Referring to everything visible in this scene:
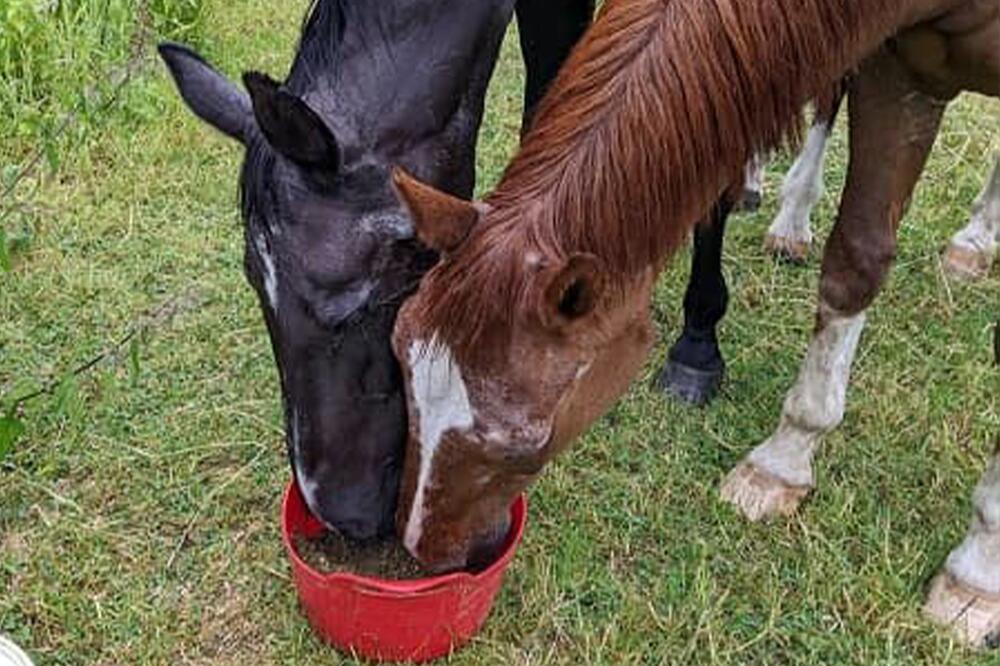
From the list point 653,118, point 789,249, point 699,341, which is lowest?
point 789,249

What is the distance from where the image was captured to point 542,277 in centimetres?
180

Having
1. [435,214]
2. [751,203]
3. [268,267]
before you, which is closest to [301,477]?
[268,267]

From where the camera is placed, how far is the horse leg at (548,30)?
10.1ft

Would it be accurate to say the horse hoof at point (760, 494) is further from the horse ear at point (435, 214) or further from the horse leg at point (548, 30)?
the horse ear at point (435, 214)

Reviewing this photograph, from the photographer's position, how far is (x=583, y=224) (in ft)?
6.13

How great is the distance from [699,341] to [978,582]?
90cm

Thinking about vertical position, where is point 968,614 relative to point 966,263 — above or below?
above

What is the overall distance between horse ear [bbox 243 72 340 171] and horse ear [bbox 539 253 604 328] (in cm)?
40

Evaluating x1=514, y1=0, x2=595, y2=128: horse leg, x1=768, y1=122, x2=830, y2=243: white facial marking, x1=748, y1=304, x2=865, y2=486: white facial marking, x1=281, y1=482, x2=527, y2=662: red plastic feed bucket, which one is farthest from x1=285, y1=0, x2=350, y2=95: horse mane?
x1=768, y1=122, x2=830, y2=243: white facial marking

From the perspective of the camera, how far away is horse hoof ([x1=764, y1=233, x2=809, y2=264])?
375 centimetres

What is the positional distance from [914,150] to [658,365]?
980mm

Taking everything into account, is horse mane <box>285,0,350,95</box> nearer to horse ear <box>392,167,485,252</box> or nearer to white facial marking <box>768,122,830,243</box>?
horse ear <box>392,167,485,252</box>

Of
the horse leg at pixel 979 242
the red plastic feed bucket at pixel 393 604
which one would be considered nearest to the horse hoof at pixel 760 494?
the red plastic feed bucket at pixel 393 604

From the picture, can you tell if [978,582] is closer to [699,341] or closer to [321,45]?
[699,341]
